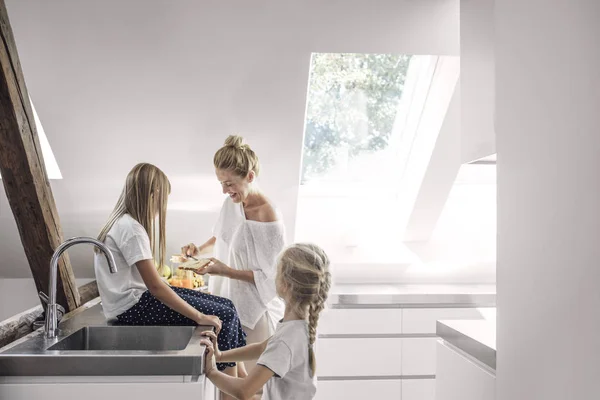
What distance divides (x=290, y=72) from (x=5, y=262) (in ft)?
7.82

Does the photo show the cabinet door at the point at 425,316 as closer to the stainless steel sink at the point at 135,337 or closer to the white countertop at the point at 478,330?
the white countertop at the point at 478,330

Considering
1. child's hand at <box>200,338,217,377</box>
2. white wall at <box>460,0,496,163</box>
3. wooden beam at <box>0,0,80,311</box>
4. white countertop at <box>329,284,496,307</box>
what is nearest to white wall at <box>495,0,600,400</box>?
white wall at <box>460,0,496,163</box>

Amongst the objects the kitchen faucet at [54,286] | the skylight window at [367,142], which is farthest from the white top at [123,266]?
the skylight window at [367,142]

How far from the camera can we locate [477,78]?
2.15 meters

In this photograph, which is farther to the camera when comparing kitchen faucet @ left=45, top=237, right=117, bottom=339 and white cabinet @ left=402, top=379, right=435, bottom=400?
white cabinet @ left=402, top=379, right=435, bottom=400

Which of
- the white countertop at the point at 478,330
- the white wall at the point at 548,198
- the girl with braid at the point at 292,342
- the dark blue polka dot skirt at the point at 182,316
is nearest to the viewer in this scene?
the white wall at the point at 548,198

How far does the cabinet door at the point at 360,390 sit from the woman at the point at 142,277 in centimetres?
153

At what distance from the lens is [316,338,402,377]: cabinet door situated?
12.1 feet

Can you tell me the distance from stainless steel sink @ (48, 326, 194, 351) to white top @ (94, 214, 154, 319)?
8 cm

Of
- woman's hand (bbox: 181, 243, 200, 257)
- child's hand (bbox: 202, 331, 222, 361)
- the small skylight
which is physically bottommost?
child's hand (bbox: 202, 331, 222, 361)

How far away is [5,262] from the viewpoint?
3977mm

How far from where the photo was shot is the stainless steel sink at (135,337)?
84.0 inches

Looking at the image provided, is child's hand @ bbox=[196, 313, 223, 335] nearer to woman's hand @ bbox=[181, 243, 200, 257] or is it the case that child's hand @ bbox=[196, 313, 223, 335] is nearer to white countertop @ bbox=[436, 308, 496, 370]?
white countertop @ bbox=[436, 308, 496, 370]

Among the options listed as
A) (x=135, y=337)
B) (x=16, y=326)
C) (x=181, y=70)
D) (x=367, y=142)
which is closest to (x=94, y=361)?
(x=135, y=337)
